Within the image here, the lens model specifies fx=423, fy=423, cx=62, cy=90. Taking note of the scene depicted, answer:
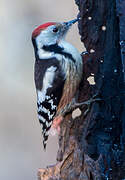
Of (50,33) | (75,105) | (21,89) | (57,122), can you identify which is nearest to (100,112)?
(75,105)

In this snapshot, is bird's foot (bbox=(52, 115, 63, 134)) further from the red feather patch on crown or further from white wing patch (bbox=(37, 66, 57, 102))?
the red feather patch on crown

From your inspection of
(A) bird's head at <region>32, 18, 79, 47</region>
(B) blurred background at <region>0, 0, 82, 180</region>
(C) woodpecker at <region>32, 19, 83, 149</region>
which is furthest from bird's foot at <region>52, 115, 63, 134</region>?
(B) blurred background at <region>0, 0, 82, 180</region>

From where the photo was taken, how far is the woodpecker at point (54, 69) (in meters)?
2.74

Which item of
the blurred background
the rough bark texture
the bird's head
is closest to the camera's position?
the rough bark texture

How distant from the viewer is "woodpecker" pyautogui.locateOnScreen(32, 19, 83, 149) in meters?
2.74

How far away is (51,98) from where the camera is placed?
9.40ft

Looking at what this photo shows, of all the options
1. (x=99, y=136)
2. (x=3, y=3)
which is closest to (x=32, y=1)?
(x=3, y=3)

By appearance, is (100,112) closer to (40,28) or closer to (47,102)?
(47,102)

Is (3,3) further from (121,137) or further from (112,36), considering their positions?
(121,137)

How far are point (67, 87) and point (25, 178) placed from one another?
178 cm

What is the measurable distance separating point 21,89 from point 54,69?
1.41 metres

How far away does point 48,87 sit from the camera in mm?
2846

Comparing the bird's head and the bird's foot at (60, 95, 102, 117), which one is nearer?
the bird's foot at (60, 95, 102, 117)

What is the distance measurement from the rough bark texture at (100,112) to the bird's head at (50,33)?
156 mm
